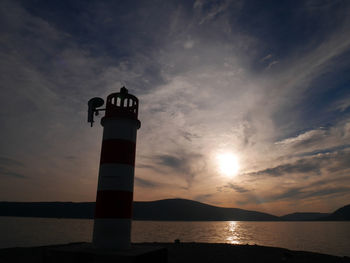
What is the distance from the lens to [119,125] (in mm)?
11945

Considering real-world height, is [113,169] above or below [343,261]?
above

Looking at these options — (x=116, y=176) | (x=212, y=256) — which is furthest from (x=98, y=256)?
(x=212, y=256)

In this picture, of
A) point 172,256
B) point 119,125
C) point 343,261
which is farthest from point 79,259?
point 343,261

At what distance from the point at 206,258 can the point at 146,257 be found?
1075 cm

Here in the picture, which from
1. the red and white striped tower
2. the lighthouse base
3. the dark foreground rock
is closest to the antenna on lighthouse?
the red and white striped tower

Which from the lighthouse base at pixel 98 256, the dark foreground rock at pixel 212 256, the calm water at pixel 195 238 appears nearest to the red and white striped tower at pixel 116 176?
the lighthouse base at pixel 98 256

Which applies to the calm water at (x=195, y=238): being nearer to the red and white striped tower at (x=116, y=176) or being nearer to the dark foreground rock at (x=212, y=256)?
the dark foreground rock at (x=212, y=256)

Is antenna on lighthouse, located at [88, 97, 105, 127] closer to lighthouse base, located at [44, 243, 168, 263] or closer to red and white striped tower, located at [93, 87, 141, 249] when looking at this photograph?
red and white striped tower, located at [93, 87, 141, 249]

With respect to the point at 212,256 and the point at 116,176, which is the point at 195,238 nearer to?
the point at 212,256

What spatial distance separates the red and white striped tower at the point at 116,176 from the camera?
10922 millimetres

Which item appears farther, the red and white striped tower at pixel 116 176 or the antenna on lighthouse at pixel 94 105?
the antenna on lighthouse at pixel 94 105

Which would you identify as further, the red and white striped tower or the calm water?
the calm water

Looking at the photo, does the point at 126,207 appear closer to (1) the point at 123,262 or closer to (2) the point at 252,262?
(1) the point at 123,262

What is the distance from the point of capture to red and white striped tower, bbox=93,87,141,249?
1092cm
